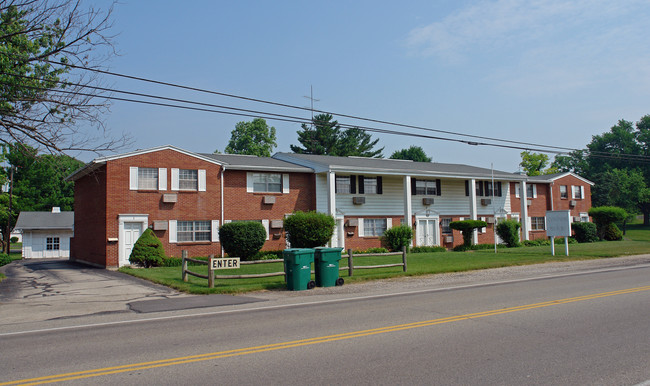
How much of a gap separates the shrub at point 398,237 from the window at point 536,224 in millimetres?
15174

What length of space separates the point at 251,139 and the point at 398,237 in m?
44.8

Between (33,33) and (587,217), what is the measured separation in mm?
42829

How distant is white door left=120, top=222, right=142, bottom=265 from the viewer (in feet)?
81.0

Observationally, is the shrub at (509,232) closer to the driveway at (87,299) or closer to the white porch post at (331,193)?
the white porch post at (331,193)

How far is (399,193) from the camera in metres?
33.7

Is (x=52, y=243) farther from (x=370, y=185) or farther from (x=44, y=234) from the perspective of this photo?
(x=370, y=185)

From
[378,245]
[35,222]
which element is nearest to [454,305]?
[378,245]

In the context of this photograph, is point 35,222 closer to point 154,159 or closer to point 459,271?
point 154,159

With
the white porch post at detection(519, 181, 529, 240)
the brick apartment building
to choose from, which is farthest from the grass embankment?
the white porch post at detection(519, 181, 529, 240)

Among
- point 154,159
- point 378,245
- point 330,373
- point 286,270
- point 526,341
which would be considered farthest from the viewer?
point 378,245

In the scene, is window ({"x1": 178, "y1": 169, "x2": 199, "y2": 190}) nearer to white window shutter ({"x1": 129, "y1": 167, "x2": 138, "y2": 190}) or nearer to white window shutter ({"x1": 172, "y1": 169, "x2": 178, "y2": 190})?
white window shutter ({"x1": 172, "y1": 169, "x2": 178, "y2": 190})

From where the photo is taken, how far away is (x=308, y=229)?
2491 centimetres

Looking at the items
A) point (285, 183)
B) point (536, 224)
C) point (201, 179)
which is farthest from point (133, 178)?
point (536, 224)

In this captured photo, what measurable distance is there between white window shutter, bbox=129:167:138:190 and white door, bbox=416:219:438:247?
17.9 metres
